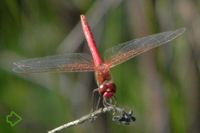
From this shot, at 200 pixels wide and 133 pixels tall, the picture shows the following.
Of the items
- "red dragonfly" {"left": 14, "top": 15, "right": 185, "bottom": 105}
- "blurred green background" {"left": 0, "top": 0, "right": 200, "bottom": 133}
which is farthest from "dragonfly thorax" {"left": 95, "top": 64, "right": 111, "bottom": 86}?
Answer: "blurred green background" {"left": 0, "top": 0, "right": 200, "bottom": 133}

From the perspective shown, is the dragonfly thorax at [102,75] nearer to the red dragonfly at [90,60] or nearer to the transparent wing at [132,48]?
the red dragonfly at [90,60]

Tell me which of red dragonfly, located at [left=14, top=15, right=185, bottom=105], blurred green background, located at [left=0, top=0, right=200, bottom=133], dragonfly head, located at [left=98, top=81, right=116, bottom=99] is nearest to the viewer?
dragonfly head, located at [left=98, top=81, right=116, bottom=99]

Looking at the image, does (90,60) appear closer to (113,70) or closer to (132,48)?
(132,48)

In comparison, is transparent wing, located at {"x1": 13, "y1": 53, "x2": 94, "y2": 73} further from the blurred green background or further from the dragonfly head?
the blurred green background

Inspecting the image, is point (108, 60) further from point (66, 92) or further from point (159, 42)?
point (66, 92)

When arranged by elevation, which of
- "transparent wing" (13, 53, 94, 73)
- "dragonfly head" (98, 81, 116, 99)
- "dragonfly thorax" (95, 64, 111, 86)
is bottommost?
"dragonfly head" (98, 81, 116, 99)

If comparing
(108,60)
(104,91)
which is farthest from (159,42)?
(104,91)
